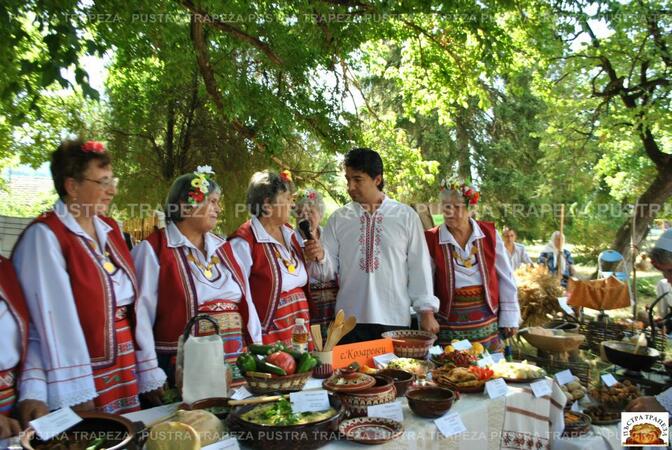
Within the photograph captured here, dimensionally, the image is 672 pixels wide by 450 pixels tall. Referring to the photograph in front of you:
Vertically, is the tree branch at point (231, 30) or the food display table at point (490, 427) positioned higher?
the tree branch at point (231, 30)

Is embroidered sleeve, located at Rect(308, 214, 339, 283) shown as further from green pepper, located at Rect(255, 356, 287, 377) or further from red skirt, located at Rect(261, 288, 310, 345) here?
green pepper, located at Rect(255, 356, 287, 377)

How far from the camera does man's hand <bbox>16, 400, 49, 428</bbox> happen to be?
201 cm

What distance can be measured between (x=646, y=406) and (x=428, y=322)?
123cm

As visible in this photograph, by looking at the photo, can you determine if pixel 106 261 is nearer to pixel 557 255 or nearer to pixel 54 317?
pixel 54 317

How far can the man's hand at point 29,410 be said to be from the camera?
2.01 m

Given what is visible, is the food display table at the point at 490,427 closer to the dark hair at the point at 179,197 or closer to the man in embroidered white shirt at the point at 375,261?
the man in embroidered white shirt at the point at 375,261

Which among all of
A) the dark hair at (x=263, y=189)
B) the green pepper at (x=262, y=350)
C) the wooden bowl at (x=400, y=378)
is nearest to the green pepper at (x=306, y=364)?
the green pepper at (x=262, y=350)

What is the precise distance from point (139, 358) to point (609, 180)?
11.7 m

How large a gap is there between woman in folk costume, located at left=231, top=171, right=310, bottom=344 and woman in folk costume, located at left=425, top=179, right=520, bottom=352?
983 millimetres

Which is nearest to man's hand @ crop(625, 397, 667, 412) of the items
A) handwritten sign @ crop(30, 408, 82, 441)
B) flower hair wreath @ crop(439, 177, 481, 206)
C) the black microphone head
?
flower hair wreath @ crop(439, 177, 481, 206)

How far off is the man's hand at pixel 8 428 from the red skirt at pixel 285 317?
4.35 ft

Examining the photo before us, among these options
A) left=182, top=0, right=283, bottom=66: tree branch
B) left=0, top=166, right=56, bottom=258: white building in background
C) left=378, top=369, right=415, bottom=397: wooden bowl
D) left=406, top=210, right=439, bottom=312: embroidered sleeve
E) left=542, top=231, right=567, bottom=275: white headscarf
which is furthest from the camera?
left=0, top=166, right=56, bottom=258: white building in background

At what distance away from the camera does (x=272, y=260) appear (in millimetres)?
3092

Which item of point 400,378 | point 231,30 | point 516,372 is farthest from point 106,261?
point 231,30
